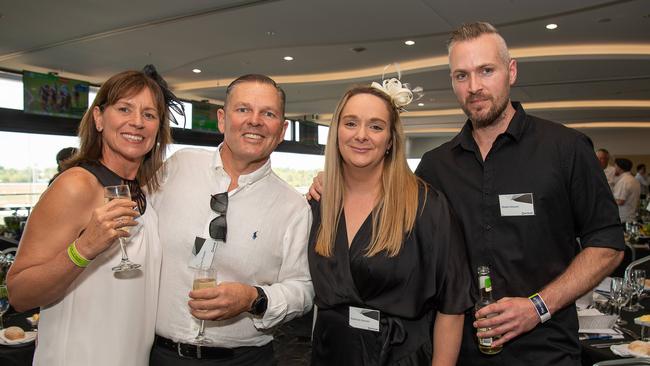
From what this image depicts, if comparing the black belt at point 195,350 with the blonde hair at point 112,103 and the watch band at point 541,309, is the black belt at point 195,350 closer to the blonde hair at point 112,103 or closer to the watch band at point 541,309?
the blonde hair at point 112,103

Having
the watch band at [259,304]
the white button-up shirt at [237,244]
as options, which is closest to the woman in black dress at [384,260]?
the white button-up shirt at [237,244]

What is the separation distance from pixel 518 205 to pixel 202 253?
1207 millimetres

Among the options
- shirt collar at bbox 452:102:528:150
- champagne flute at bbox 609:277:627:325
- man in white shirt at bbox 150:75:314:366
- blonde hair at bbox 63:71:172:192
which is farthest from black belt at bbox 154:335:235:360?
champagne flute at bbox 609:277:627:325

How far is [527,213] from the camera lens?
1.88 m

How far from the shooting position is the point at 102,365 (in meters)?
1.72

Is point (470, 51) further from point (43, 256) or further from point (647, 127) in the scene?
point (647, 127)

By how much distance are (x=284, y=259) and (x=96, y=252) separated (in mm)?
739

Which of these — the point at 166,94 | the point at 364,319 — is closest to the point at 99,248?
the point at 166,94

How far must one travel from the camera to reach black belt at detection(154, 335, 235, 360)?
1883 mm

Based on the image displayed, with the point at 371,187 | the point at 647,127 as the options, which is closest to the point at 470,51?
the point at 371,187

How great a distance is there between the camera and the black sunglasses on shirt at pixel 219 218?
1915mm

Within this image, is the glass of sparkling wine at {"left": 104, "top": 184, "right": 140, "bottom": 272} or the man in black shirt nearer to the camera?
the glass of sparkling wine at {"left": 104, "top": 184, "right": 140, "bottom": 272}

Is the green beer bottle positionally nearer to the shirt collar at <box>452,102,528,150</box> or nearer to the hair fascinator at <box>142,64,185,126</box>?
the shirt collar at <box>452,102,528,150</box>

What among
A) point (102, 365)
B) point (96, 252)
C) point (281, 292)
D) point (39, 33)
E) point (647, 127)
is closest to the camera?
point (96, 252)
